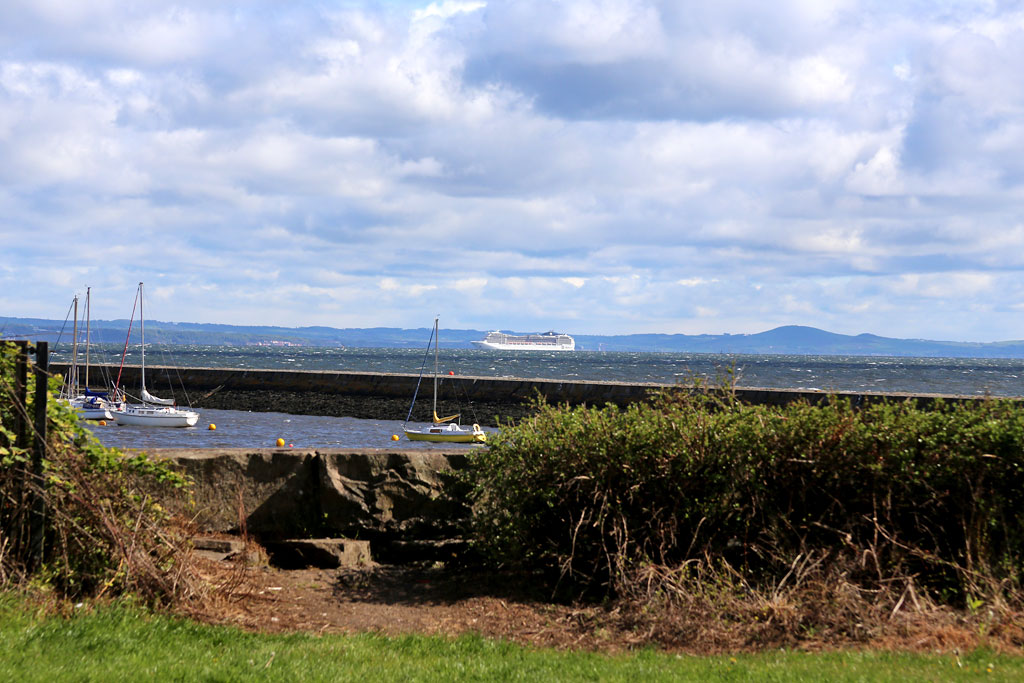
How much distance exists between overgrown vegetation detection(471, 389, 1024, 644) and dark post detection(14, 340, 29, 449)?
3455 millimetres

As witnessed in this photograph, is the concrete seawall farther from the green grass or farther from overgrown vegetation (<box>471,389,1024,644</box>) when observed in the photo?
the green grass

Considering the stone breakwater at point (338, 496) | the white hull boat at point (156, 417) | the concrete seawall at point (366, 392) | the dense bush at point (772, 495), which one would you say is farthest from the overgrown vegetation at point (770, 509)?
the white hull boat at point (156, 417)

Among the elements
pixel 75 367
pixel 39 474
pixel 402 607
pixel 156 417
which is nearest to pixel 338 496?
pixel 402 607

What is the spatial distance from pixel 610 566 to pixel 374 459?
268 cm

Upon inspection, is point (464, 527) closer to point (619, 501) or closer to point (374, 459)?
point (374, 459)

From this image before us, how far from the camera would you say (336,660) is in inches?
200

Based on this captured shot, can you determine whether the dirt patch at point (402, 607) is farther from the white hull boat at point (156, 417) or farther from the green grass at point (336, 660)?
the white hull boat at point (156, 417)

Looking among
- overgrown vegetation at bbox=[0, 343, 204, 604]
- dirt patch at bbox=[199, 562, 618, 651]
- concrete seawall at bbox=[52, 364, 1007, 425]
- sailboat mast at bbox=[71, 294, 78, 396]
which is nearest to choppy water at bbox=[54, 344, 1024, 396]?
concrete seawall at bbox=[52, 364, 1007, 425]

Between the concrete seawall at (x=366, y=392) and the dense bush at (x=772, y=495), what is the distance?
2608 centimetres

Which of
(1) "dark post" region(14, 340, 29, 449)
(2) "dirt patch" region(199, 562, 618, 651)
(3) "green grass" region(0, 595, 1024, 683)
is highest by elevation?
(1) "dark post" region(14, 340, 29, 449)

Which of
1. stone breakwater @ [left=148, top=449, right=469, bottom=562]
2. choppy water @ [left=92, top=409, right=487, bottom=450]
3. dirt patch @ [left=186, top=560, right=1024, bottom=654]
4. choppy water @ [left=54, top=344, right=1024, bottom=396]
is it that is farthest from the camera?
choppy water @ [left=54, top=344, right=1024, bottom=396]

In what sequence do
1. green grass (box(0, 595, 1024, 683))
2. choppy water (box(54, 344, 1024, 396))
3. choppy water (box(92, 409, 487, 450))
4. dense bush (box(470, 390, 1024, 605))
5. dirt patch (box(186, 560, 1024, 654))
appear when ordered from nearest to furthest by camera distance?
green grass (box(0, 595, 1024, 683)) < dirt patch (box(186, 560, 1024, 654)) < dense bush (box(470, 390, 1024, 605)) < choppy water (box(92, 409, 487, 450)) < choppy water (box(54, 344, 1024, 396))

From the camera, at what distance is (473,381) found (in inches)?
1670

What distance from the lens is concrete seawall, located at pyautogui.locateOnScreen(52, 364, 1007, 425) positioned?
37469 millimetres
